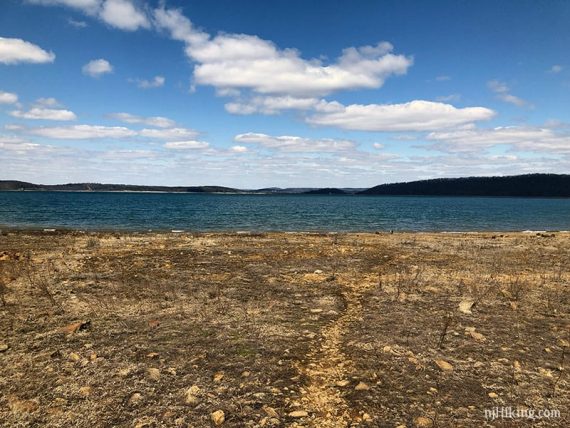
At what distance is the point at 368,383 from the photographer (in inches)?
263

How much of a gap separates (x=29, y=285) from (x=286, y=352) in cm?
945

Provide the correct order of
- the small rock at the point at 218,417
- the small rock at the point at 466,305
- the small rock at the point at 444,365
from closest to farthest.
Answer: the small rock at the point at 218,417 → the small rock at the point at 444,365 → the small rock at the point at 466,305

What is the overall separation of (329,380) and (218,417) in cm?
206

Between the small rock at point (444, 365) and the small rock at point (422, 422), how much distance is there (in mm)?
1686

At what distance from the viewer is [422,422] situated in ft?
18.6

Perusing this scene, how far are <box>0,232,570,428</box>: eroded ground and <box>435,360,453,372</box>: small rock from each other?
35 millimetres

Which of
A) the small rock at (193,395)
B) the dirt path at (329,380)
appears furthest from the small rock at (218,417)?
the dirt path at (329,380)

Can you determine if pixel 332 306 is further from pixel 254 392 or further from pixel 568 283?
pixel 568 283

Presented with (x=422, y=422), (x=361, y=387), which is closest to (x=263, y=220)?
(x=361, y=387)

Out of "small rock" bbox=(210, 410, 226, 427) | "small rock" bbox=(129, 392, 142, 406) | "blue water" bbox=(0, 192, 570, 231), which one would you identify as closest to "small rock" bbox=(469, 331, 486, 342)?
"small rock" bbox=(210, 410, 226, 427)

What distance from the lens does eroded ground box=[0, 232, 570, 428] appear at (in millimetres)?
5914

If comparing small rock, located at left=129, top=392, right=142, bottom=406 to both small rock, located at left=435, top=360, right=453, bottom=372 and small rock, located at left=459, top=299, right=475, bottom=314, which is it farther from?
small rock, located at left=459, top=299, right=475, bottom=314

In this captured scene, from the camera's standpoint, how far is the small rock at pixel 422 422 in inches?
221

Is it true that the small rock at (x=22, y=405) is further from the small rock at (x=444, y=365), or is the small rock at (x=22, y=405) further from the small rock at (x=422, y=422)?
the small rock at (x=444, y=365)
